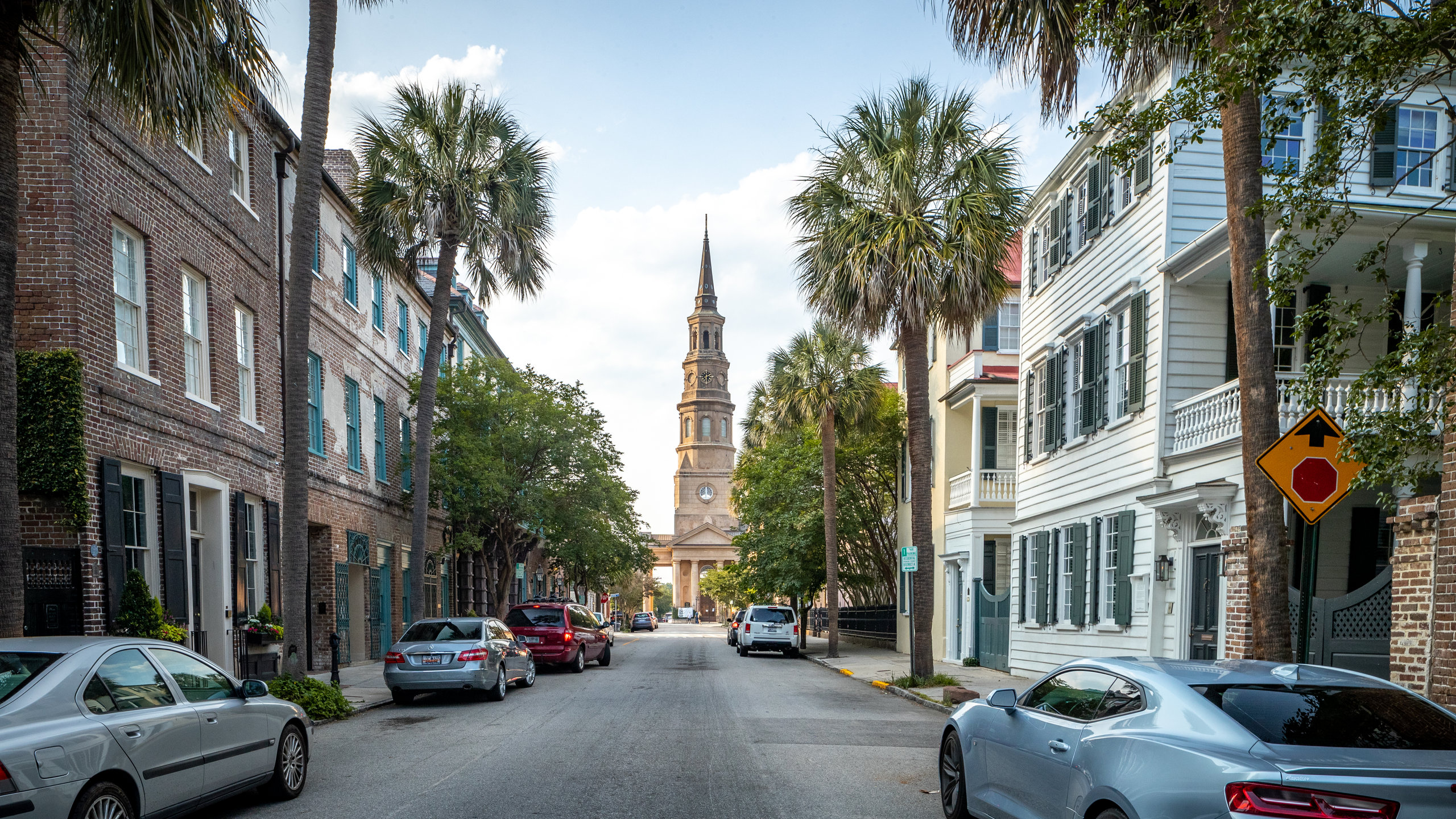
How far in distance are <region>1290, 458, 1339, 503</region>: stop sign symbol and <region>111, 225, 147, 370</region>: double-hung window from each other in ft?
44.2

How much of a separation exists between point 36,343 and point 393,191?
9.61 m

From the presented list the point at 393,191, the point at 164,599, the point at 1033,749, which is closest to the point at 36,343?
the point at 164,599

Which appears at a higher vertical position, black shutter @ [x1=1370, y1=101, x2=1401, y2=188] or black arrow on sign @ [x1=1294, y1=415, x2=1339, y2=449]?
black shutter @ [x1=1370, y1=101, x2=1401, y2=188]

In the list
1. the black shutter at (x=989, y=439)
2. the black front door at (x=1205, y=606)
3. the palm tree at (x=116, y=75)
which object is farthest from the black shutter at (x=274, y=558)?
the black shutter at (x=989, y=439)

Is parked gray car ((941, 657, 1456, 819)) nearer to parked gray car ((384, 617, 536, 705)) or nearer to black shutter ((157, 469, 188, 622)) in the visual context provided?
parked gray car ((384, 617, 536, 705))

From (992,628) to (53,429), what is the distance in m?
19.5

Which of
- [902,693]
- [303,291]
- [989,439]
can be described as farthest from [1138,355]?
[303,291]

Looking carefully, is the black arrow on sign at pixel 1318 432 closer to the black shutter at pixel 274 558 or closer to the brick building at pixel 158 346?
the brick building at pixel 158 346

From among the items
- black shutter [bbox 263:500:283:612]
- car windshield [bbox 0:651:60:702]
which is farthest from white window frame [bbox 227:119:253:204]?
car windshield [bbox 0:651:60:702]

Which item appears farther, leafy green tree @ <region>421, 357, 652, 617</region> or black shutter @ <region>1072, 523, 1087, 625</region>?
leafy green tree @ <region>421, 357, 652, 617</region>

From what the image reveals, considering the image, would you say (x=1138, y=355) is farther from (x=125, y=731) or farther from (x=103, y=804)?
(x=103, y=804)

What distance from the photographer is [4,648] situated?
6.76 m

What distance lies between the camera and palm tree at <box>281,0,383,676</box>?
1484 cm

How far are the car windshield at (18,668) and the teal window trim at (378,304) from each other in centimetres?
2192
